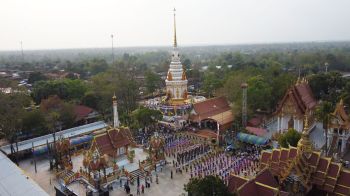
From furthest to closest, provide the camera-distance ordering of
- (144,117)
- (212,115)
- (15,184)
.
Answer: (212,115)
(144,117)
(15,184)

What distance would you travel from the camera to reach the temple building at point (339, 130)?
27.8m

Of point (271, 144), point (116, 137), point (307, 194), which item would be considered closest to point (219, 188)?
point (307, 194)

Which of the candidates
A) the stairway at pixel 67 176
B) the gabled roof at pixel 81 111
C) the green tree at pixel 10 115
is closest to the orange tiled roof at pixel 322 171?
the stairway at pixel 67 176

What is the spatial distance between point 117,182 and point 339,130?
70.5ft

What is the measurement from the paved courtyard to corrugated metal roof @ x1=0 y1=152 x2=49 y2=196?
3021 mm

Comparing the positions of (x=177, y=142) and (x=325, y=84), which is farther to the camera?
(x=325, y=84)

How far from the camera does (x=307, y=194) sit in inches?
718

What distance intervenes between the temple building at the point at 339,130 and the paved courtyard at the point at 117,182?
48.5 feet

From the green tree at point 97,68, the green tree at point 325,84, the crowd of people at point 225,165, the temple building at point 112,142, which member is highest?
the green tree at point 97,68

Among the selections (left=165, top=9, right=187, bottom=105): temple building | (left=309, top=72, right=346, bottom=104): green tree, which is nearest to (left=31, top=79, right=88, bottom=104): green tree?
(left=165, top=9, right=187, bottom=105): temple building

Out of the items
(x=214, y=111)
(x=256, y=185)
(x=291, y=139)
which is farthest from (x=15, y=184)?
(x=214, y=111)

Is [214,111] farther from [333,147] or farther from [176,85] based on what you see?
[333,147]

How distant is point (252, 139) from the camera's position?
29797mm

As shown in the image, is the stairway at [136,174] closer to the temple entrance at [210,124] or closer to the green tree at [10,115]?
the green tree at [10,115]
